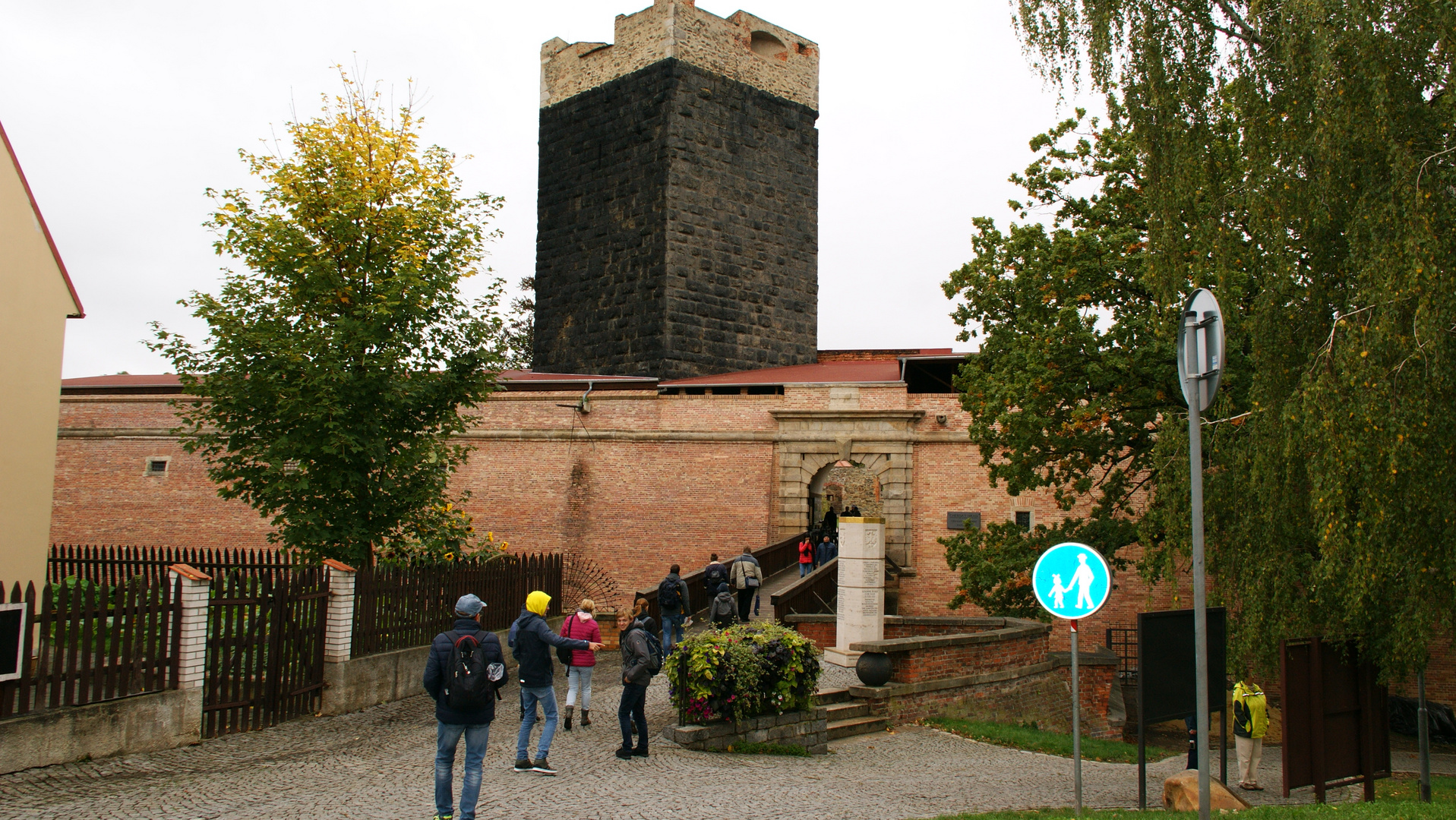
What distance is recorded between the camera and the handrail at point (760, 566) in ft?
56.4

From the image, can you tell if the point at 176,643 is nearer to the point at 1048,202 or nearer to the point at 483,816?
the point at 483,816

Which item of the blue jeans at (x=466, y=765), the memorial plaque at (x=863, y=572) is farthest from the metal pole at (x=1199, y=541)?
the memorial plaque at (x=863, y=572)

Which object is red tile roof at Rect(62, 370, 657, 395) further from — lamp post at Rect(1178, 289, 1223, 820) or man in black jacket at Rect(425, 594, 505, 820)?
lamp post at Rect(1178, 289, 1223, 820)

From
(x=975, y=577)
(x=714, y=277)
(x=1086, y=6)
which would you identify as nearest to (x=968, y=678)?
(x=975, y=577)

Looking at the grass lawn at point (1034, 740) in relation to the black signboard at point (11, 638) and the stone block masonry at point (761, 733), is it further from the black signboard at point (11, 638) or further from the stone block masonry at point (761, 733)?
the black signboard at point (11, 638)

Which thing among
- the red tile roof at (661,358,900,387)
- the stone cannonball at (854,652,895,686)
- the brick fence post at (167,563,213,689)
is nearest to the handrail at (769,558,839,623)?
the stone cannonball at (854,652,895,686)

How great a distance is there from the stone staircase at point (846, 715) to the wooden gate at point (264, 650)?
210 inches

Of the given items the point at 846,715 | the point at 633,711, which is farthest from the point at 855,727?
the point at 633,711

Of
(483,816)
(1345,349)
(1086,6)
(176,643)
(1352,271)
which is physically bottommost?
(483,816)

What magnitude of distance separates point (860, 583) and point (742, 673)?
352cm

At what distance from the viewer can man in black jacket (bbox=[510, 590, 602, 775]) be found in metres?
8.29

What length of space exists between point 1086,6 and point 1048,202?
24.3 feet

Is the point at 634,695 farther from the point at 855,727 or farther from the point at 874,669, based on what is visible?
the point at 874,669

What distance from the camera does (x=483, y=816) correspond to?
22.7 feet
